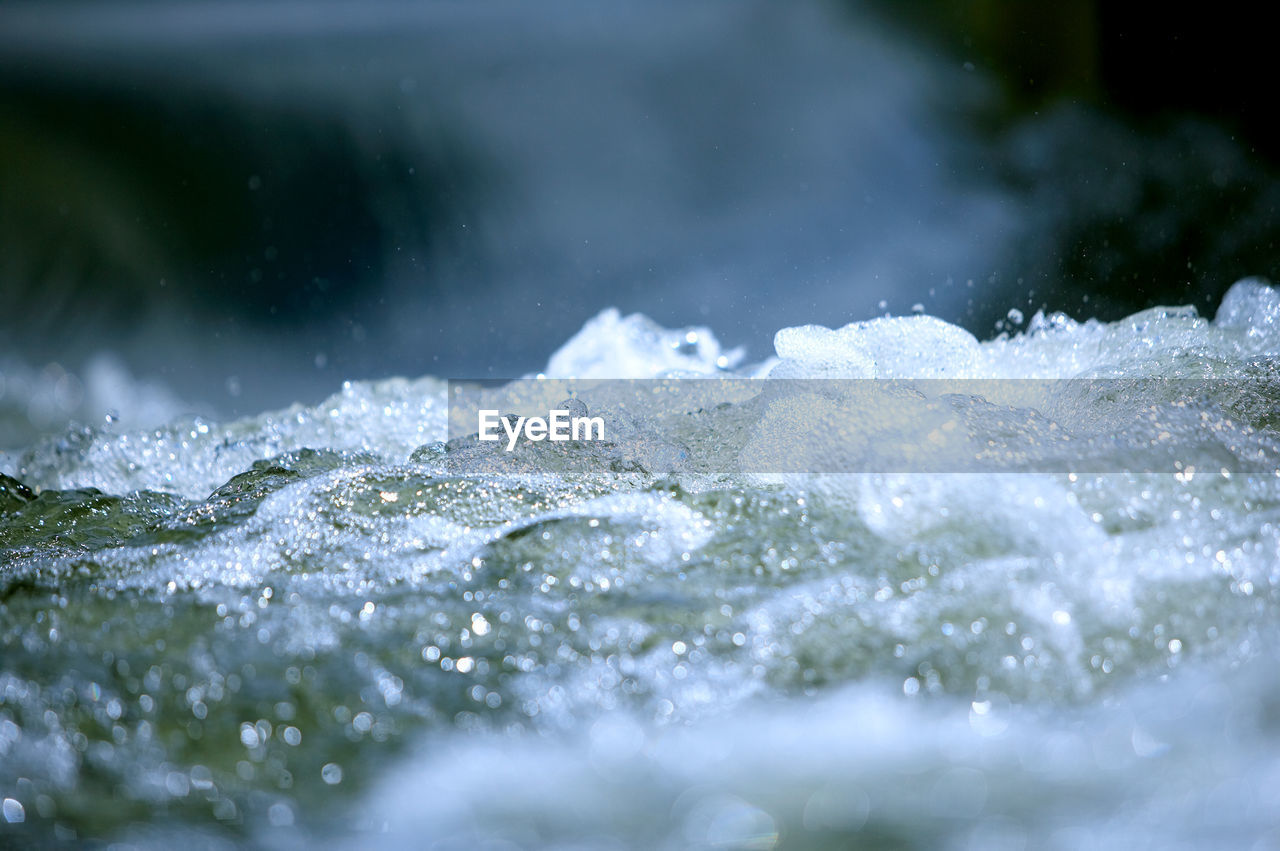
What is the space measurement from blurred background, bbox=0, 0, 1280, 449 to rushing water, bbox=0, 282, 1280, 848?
44 cm

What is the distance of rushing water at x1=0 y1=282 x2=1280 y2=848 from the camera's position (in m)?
0.26

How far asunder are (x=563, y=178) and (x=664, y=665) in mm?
705

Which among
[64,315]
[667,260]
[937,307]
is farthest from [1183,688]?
[64,315]

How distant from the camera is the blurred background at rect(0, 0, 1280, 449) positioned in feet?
2.56

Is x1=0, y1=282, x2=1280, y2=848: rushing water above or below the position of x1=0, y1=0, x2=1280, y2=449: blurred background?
below

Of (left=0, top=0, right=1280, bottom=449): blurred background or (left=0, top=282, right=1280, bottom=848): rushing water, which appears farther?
(left=0, top=0, right=1280, bottom=449): blurred background

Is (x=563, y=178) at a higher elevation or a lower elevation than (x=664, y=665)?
higher

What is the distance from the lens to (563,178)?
0.90 m

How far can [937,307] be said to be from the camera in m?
0.80

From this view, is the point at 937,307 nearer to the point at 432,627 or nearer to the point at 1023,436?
the point at 1023,436

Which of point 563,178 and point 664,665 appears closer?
point 664,665

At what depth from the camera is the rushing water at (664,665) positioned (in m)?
0.26

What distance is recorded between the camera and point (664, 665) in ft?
1.02

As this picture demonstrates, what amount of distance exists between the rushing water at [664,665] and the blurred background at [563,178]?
436 millimetres
